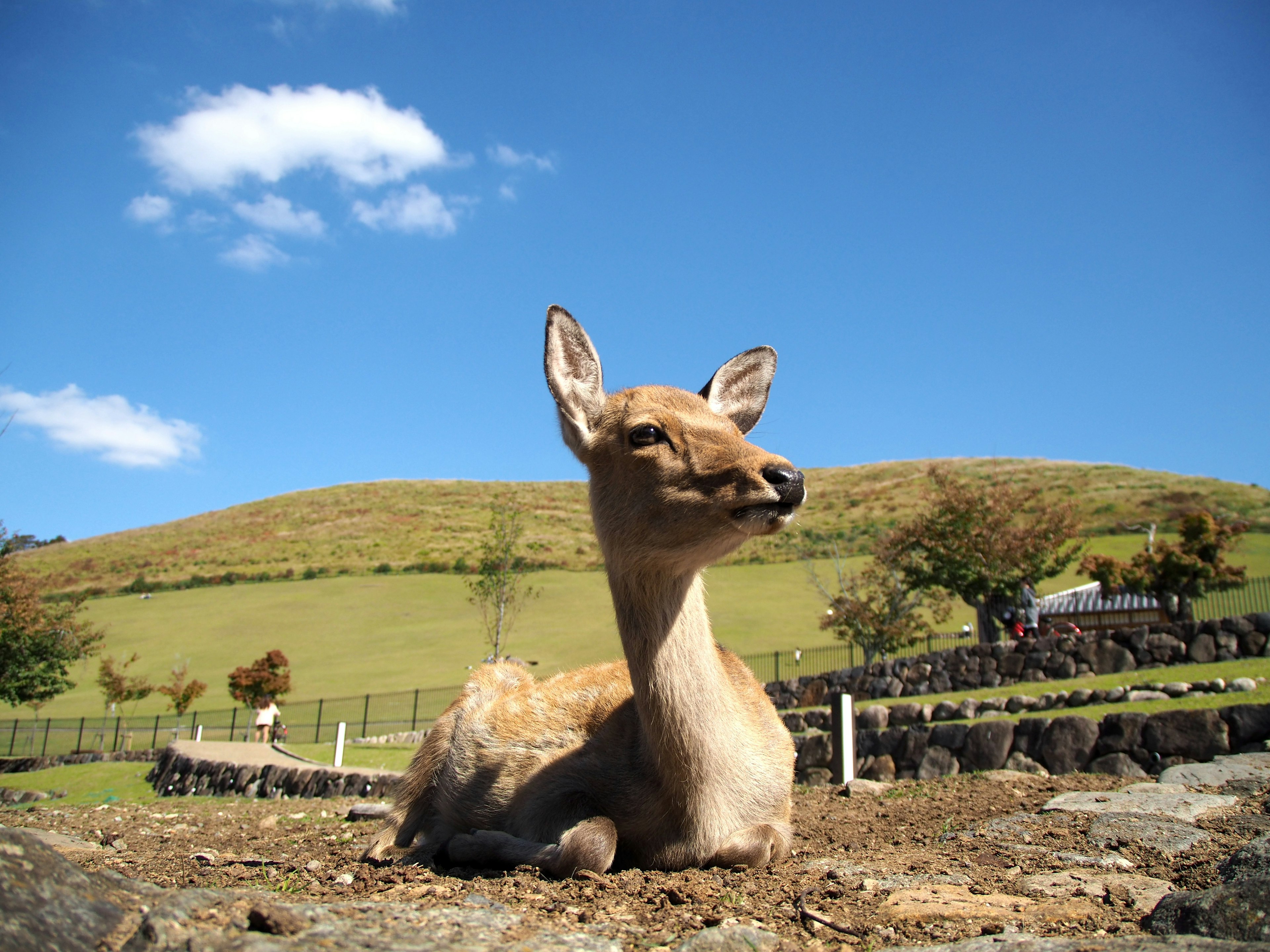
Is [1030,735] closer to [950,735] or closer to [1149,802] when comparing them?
[950,735]

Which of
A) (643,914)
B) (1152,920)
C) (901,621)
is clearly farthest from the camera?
(901,621)

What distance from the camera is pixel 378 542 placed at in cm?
7588

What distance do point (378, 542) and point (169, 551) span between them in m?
21.7

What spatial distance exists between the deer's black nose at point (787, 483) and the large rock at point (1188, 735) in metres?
6.49

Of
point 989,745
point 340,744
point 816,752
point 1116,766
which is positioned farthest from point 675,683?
point 340,744

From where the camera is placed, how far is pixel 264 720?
2280 centimetres

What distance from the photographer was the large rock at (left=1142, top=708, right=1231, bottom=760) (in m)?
7.18

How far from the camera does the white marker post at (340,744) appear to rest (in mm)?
15336

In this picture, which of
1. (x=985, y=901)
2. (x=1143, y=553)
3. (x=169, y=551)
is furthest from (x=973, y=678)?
(x=169, y=551)

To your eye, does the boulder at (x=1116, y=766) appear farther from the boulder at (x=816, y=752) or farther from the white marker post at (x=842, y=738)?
the boulder at (x=816, y=752)

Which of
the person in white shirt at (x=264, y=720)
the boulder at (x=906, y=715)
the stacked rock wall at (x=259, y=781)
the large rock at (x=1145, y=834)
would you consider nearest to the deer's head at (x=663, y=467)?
the large rock at (x=1145, y=834)

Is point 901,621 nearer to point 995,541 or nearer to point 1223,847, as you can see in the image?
point 995,541

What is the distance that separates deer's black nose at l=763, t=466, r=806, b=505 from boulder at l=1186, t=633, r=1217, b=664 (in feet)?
43.6

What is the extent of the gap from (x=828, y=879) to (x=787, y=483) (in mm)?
1700
